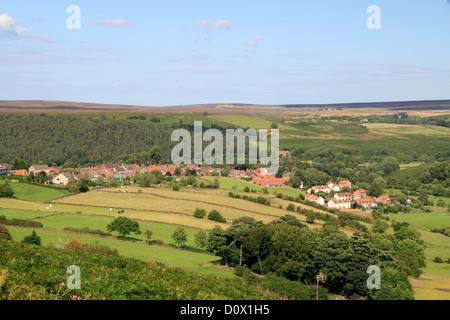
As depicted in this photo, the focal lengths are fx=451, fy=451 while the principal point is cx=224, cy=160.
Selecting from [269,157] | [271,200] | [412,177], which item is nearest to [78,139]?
[269,157]

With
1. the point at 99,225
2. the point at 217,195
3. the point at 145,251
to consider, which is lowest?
the point at 217,195

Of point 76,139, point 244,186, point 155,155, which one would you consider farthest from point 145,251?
point 76,139

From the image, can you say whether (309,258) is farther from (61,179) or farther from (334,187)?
(334,187)

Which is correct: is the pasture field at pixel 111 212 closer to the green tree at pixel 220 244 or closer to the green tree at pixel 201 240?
the green tree at pixel 201 240

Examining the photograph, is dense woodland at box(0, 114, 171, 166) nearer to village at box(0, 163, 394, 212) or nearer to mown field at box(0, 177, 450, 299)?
village at box(0, 163, 394, 212)

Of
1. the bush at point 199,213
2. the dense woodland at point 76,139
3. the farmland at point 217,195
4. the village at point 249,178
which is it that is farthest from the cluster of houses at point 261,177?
the bush at point 199,213

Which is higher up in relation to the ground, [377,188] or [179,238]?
[179,238]

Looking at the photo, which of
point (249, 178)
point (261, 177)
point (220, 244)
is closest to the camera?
point (220, 244)
